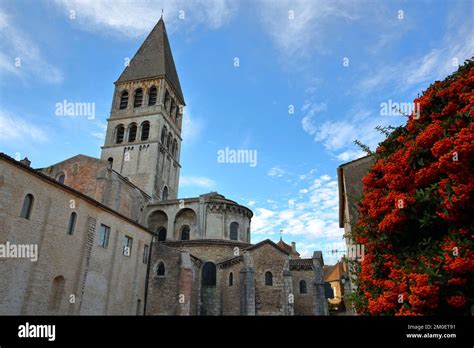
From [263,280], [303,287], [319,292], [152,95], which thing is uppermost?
[152,95]

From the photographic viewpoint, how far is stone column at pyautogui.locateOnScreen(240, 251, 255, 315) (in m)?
24.9

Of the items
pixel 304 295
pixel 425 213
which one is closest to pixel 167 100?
pixel 304 295

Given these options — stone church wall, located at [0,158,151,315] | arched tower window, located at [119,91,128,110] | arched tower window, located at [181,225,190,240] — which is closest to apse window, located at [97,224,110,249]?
stone church wall, located at [0,158,151,315]

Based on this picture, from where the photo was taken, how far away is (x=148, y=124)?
1657 inches

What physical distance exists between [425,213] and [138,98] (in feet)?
142

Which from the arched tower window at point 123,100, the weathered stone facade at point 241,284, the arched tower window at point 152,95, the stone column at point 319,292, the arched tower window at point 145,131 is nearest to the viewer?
the weathered stone facade at point 241,284

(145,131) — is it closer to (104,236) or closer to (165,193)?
(165,193)

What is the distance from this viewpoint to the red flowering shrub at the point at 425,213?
5375 millimetres

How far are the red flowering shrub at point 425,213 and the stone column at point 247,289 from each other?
59.5 ft

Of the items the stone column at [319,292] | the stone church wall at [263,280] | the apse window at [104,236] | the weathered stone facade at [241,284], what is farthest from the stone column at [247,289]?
the apse window at [104,236]

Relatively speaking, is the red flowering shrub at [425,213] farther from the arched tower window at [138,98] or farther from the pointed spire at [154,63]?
the pointed spire at [154,63]

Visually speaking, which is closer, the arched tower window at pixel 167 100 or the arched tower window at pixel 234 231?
the arched tower window at pixel 234 231
